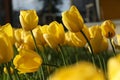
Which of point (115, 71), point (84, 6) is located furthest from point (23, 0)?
point (115, 71)

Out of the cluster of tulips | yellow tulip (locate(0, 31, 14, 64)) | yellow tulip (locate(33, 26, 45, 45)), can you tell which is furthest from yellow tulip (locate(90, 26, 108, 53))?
yellow tulip (locate(0, 31, 14, 64))

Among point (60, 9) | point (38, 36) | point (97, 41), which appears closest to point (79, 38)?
point (97, 41)

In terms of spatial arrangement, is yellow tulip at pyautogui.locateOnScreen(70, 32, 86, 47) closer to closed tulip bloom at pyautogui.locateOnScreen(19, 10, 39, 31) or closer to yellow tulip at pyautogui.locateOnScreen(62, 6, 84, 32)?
yellow tulip at pyautogui.locateOnScreen(62, 6, 84, 32)

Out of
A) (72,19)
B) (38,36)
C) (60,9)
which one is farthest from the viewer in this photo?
(60,9)

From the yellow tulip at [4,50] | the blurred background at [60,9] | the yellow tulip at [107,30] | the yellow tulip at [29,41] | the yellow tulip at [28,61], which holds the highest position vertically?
the yellow tulip at [4,50]

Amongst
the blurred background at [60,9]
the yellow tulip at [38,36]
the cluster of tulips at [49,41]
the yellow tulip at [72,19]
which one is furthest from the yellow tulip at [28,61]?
the blurred background at [60,9]

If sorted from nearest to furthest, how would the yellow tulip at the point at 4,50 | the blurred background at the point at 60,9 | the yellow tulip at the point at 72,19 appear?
1. the yellow tulip at the point at 4,50
2. the yellow tulip at the point at 72,19
3. the blurred background at the point at 60,9

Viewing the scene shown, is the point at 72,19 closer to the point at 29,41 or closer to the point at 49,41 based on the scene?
the point at 49,41

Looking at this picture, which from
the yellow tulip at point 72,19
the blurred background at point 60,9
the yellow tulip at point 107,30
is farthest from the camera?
the blurred background at point 60,9

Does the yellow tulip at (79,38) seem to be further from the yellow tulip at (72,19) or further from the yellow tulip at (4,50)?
the yellow tulip at (4,50)
